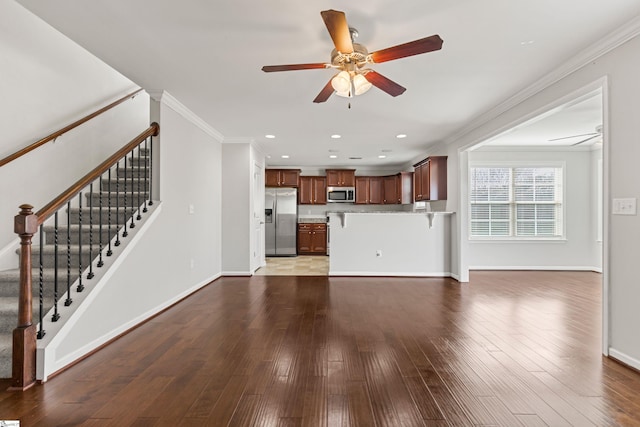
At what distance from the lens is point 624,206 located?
2391 millimetres

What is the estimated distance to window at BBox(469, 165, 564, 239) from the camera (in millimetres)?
6621

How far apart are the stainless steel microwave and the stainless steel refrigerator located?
1.11 metres

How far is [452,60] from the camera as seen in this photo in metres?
2.85

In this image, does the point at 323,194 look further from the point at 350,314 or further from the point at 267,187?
the point at 350,314

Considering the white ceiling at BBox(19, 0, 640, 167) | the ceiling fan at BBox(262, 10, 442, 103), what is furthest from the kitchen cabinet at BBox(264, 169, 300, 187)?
the ceiling fan at BBox(262, 10, 442, 103)

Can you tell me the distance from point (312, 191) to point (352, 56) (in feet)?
22.4

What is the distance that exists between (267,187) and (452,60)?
629 centimetres

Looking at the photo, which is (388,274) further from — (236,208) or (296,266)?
(236,208)

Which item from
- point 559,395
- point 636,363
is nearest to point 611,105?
point 636,363

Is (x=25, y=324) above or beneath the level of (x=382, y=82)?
beneath

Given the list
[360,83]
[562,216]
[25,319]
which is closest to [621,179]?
[360,83]

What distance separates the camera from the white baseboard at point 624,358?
7.34 ft

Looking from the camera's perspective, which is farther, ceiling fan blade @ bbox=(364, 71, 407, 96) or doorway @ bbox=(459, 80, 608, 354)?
doorway @ bbox=(459, 80, 608, 354)

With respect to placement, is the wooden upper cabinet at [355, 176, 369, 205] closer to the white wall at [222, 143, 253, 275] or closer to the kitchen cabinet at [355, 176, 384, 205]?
the kitchen cabinet at [355, 176, 384, 205]
